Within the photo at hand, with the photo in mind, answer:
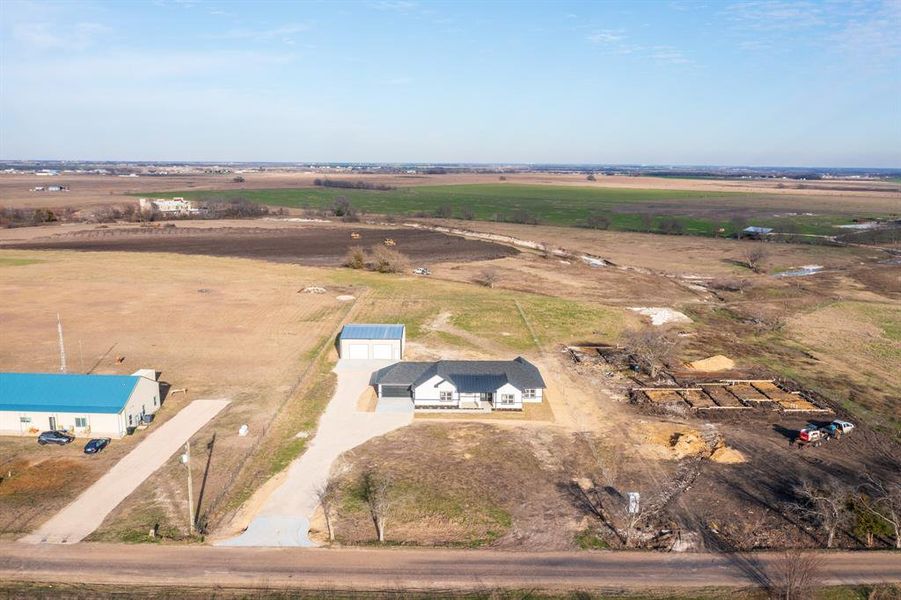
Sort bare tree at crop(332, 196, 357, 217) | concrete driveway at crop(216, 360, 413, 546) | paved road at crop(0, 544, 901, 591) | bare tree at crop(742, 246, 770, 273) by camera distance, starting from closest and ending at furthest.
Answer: paved road at crop(0, 544, 901, 591) < concrete driveway at crop(216, 360, 413, 546) < bare tree at crop(742, 246, 770, 273) < bare tree at crop(332, 196, 357, 217)

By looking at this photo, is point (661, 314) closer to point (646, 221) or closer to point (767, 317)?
point (767, 317)

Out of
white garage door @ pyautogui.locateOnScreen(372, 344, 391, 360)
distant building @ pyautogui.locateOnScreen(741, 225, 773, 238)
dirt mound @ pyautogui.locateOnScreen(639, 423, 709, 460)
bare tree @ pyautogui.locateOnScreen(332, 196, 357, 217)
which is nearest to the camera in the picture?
dirt mound @ pyautogui.locateOnScreen(639, 423, 709, 460)

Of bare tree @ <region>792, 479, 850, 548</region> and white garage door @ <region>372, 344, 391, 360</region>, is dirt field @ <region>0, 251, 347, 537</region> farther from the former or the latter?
bare tree @ <region>792, 479, 850, 548</region>

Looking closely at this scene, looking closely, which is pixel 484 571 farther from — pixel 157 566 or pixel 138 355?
pixel 138 355

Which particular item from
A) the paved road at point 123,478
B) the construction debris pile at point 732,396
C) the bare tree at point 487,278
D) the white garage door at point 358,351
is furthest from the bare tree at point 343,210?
the construction debris pile at point 732,396

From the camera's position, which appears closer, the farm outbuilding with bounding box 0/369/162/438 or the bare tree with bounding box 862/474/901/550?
the bare tree with bounding box 862/474/901/550

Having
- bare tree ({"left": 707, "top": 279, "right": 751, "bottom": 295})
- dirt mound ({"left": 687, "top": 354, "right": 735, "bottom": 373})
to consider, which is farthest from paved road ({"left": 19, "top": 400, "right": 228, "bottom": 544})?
bare tree ({"left": 707, "top": 279, "right": 751, "bottom": 295})

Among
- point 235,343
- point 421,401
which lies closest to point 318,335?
point 235,343

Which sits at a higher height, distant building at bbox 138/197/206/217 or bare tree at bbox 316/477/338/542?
distant building at bbox 138/197/206/217
